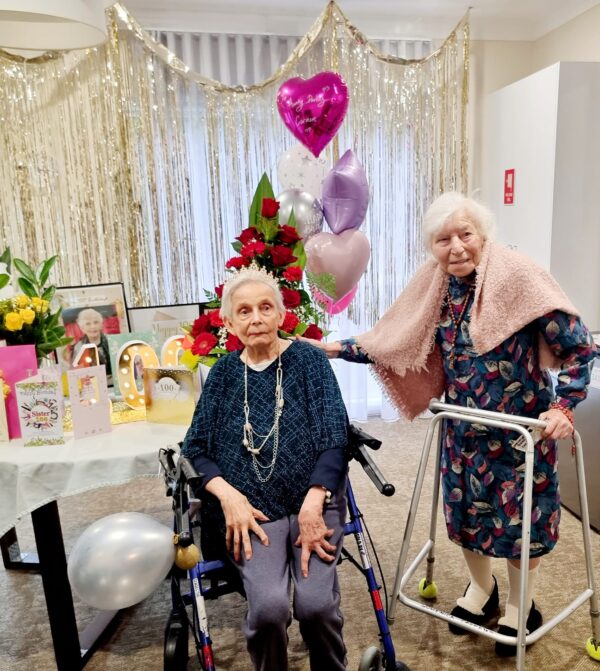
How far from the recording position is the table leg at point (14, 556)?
245 cm

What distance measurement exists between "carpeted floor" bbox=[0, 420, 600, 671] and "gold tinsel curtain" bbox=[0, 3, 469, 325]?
1691mm

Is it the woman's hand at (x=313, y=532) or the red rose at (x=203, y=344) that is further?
the red rose at (x=203, y=344)

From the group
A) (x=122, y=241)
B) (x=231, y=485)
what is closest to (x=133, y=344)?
(x=231, y=485)

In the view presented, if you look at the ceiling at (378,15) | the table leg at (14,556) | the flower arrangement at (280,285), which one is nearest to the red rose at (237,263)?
the flower arrangement at (280,285)

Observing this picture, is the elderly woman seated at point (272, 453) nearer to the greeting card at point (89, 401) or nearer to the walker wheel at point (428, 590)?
the greeting card at point (89, 401)

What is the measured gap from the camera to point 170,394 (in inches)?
74.1

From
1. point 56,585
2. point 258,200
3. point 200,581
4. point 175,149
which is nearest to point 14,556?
point 56,585

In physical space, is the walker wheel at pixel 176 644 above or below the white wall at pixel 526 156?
below

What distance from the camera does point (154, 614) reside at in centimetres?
213

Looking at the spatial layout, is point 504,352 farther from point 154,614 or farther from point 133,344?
point 154,614

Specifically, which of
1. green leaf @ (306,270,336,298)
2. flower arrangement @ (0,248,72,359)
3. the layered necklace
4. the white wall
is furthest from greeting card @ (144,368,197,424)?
the white wall

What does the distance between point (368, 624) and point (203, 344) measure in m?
1.11

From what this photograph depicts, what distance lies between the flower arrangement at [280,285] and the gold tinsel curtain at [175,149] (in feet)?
5.65

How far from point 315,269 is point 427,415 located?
1657mm
